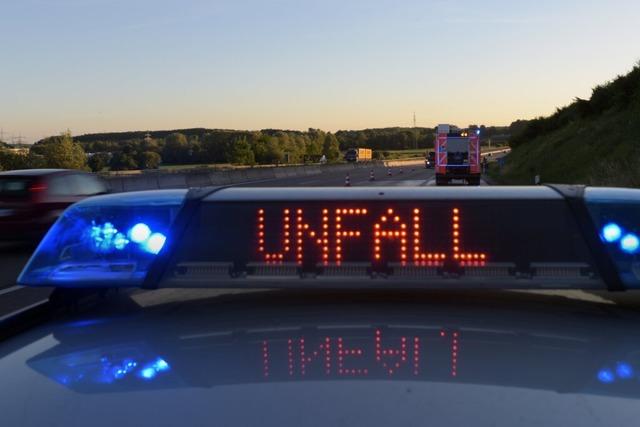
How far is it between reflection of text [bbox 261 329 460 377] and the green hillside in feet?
70.0

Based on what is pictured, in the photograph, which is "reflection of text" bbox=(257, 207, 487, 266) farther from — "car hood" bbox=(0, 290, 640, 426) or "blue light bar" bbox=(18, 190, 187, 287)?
"blue light bar" bbox=(18, 190, 187, 287)

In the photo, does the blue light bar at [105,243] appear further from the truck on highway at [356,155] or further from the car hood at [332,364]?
the truck on highway at [356,155]

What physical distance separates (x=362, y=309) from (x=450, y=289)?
452mm

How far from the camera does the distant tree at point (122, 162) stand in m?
130

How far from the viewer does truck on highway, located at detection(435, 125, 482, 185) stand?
37.7 meters

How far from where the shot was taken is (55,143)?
120062 mm

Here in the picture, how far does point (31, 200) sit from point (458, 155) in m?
26.5

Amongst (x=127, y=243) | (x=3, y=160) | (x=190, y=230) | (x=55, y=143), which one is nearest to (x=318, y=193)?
(x=190, y=230)

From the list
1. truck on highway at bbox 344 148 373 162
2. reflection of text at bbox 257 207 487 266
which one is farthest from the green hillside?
truck on highway at bbox 344 148 373 162

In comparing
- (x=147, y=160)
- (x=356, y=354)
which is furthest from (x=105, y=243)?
(x=147, y=160)

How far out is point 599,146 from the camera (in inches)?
1364

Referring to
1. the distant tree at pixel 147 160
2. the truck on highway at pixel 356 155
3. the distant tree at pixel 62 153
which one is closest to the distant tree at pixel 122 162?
the distant tree at pixel 147 160

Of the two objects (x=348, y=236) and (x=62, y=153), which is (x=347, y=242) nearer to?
(x=348, y=236)

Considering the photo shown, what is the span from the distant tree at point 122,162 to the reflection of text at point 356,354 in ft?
428
